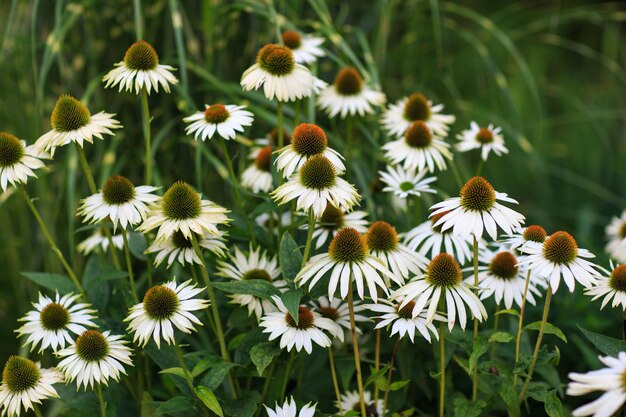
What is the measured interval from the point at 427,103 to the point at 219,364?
769mm

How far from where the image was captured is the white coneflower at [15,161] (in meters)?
1.23

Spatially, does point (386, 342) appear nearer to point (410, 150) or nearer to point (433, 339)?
point (433, 339)

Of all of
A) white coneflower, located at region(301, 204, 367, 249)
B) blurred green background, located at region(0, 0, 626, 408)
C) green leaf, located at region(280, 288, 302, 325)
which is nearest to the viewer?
green leaf, located at region(280, 288, 302, 325)

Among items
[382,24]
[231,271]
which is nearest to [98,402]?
[231,271]

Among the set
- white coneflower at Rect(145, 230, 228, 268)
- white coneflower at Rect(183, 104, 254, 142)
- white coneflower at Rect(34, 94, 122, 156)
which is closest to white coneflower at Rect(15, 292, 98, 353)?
white coneflower at Rect(145, 230, 228, 268)

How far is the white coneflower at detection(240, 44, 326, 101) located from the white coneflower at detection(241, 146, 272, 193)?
0.25 m

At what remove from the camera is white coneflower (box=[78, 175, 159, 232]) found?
1.19 meters

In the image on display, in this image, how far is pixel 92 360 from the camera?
3.68 feet

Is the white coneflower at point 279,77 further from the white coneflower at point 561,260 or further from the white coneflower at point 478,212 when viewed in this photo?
the white coneflower at point 561,260

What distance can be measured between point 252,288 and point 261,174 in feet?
1.51

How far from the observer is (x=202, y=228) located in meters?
1.19

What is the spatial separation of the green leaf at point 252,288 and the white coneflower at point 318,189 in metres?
0.15

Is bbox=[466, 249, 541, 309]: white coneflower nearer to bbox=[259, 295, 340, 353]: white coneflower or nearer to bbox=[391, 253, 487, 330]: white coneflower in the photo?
bbox=[391, 253, 487, 330]: white coneflower

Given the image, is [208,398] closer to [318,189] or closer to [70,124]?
[318,189]
